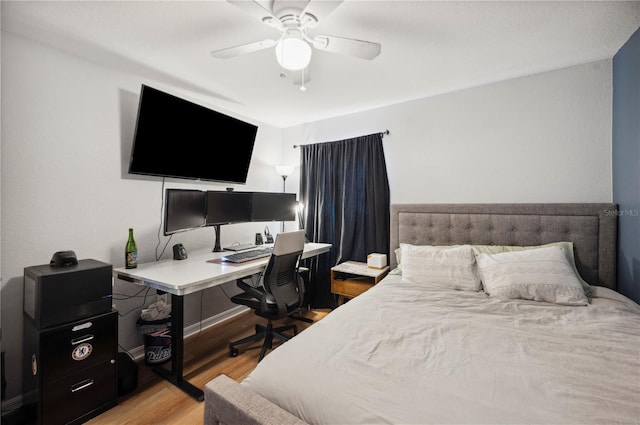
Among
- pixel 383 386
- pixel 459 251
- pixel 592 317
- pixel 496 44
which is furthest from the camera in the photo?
pixel 459 251

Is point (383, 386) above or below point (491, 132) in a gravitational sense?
below

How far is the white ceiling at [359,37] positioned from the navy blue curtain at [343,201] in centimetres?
78

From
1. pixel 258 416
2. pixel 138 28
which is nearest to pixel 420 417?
pixel 258 416

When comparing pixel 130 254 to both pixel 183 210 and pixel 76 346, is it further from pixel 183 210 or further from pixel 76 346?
pixel 76 346

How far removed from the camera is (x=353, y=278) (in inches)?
120

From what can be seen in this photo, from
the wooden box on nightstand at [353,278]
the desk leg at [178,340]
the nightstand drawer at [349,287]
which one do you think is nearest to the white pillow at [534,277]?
the wooden box on nightstand at [353,278]

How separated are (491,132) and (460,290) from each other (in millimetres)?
1528

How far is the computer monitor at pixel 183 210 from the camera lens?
226 centimetres

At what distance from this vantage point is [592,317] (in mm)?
1518

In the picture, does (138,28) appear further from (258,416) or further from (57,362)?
(258,416)

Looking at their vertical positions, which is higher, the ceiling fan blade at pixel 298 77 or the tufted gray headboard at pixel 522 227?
the ceiling fan blade at pixel 298 77

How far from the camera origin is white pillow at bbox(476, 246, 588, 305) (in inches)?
68.9

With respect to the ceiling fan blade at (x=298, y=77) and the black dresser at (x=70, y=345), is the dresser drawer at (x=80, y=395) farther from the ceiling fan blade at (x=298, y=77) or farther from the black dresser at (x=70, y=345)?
the ceiling fan blade at (x=298, y=77)

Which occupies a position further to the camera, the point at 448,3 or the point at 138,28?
the point at 138,28
